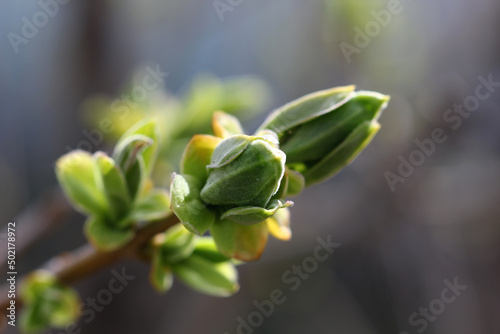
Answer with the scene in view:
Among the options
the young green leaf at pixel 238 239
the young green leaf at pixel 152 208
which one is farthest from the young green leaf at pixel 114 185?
the young green leaf at pixel 238 239

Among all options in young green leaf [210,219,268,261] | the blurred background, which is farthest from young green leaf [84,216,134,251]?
the blurred background

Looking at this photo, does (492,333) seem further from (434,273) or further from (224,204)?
(224,204)

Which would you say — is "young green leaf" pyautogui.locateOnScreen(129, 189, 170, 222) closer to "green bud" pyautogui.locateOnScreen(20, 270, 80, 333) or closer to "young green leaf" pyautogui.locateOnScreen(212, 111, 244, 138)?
"young green leaf" pyautogui.locateOnScreen(212, 111, 244, 138)

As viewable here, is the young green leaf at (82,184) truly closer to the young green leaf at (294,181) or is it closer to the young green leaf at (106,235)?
the young green leaf at (106,235)

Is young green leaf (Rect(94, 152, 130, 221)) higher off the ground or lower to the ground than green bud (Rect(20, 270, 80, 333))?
higher

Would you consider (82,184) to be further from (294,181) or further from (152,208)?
(294,181)
